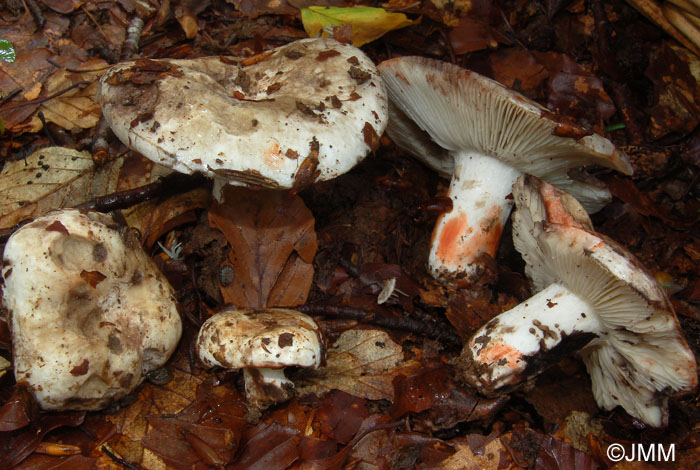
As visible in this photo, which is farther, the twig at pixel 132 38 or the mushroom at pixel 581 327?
the twig at pixel 132 38

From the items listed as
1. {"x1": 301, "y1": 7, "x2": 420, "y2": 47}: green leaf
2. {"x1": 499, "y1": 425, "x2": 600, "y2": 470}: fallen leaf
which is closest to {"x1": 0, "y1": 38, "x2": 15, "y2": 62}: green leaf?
{"x1": 301, "y1": 7, "x2": 420, "y2": 47}: green leaf

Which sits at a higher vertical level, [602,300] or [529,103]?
[529,103]

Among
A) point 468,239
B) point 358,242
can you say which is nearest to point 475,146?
point 468,239

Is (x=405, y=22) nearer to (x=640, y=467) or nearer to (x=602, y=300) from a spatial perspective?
(x=602, y=300)

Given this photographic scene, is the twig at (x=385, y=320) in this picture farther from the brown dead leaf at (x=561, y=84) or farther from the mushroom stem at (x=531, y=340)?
the brown dead leaf at (x=561, y=84)

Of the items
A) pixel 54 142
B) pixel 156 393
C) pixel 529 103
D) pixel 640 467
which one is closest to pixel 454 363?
pixel 640 467

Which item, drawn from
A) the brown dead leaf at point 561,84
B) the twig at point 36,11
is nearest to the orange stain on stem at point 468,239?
the brown dead leaf at point 561,84

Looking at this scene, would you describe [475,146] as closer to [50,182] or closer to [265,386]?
[265,386]
